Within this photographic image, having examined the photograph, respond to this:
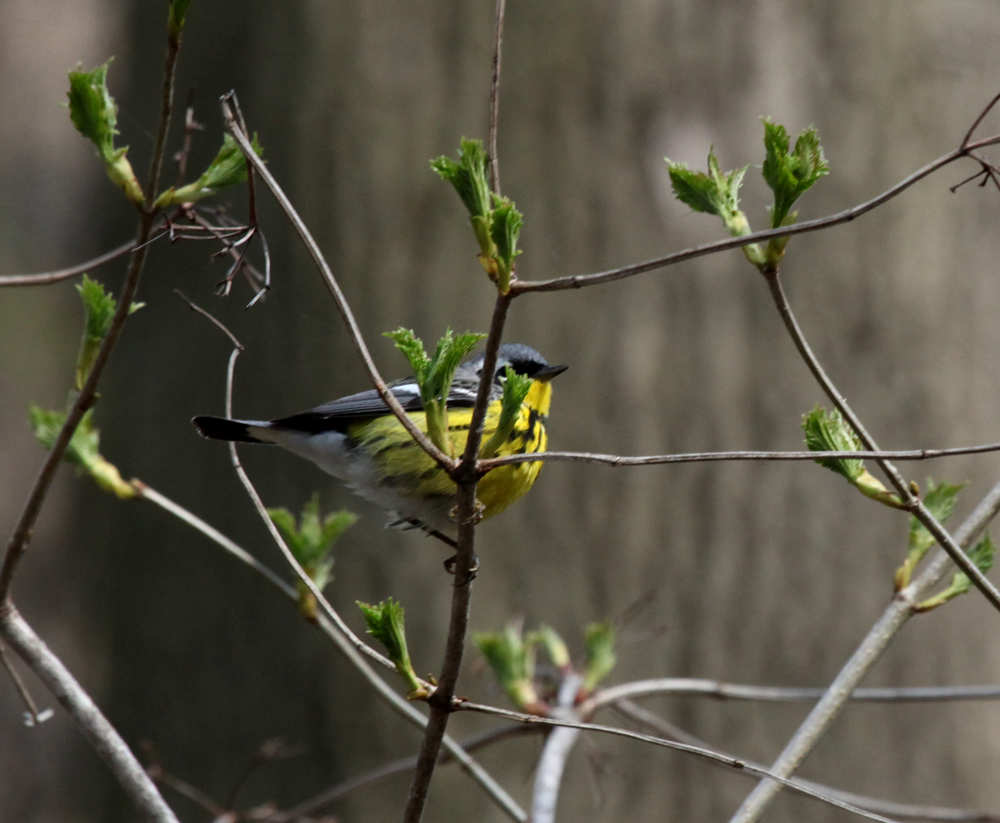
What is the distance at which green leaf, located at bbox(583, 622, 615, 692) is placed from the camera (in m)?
1.79

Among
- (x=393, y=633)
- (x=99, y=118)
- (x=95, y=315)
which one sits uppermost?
(x=99, y=118)

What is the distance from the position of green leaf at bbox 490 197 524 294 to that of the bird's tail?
1.23m

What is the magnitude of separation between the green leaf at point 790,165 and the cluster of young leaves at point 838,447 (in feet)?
0.87

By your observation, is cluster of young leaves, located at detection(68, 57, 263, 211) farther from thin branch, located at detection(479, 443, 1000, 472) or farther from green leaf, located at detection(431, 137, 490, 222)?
thin branch, located at detection(479, 443, 1000, 472)

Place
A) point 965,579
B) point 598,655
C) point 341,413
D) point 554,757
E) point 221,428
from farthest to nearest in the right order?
1. point 341,413
2. point 221,428
3. point 598,655
4. point 554,757
5. point 965,579

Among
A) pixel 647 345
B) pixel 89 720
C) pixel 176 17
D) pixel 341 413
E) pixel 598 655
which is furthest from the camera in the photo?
pixel 647 345

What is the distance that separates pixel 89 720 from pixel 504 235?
771 millimetres

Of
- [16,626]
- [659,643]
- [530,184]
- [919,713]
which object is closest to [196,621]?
[659,643]

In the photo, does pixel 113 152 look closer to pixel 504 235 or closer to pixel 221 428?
pixel 504 235

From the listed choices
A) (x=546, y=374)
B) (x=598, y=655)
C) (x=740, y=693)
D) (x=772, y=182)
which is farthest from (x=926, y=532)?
(x=546, y=374)

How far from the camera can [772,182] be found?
94 centimetres

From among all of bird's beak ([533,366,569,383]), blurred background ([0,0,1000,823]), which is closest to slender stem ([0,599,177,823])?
bird's beak ([533,366,569,383])

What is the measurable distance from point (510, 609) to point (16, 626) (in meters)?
1.90

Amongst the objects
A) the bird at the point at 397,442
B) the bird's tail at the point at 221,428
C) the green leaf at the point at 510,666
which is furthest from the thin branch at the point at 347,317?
the bird's tail at the point at 221,428
